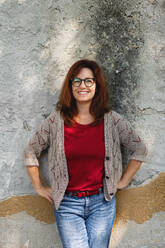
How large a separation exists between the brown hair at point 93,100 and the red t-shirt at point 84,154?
77 mm

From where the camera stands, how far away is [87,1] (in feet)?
6.76

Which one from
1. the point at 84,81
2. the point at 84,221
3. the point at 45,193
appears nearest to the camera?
the point at 84,81

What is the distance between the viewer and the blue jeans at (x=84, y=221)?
1.91 metres

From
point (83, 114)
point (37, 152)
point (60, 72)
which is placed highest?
point (60, 72)

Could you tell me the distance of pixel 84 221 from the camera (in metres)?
2.00

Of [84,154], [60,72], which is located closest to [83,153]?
[84,154]

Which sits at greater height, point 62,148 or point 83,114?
point 83,114

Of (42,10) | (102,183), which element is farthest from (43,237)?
(42,10)

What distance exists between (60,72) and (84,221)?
1.19 meters

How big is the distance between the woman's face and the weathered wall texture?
0.26 meters

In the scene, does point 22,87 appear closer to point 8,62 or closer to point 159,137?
point 8,62

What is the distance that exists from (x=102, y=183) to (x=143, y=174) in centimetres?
43

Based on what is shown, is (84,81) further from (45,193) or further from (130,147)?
(45,193)

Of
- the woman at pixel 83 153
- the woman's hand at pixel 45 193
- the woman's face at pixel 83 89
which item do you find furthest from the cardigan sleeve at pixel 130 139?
the woman's hand at pixel 45 193
